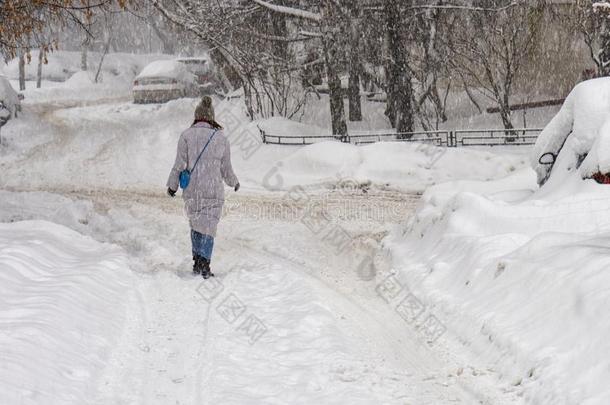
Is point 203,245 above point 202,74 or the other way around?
the other way around

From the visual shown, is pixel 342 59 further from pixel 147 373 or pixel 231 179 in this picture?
pixel 147 373

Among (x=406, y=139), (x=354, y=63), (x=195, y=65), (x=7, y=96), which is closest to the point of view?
(x=406, y=139)

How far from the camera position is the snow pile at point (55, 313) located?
519 centimetres

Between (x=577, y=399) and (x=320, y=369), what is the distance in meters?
1.89

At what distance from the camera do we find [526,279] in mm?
6738

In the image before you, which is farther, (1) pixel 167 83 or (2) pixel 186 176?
(1) pixel 167 83

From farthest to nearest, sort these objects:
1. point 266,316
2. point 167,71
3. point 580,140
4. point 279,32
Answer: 1. point 167,71
2. point 279,32
3. point 580,140
4. point 266,316

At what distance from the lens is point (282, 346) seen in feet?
21.6

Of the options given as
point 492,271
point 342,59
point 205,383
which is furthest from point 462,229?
point 342,59

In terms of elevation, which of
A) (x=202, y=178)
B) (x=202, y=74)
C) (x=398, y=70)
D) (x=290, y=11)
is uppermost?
(x=290, y=11)

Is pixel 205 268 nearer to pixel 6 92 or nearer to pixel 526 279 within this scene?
pixel 526 279

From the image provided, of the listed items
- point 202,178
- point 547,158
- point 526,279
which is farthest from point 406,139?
point 526,279

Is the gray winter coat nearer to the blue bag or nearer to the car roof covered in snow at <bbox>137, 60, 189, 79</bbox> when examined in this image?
the blue bag

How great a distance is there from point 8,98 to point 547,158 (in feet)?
64.4
